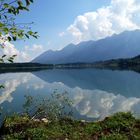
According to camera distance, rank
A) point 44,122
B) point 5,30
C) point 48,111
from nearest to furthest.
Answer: point 5,30, point 44,122, point 48,111

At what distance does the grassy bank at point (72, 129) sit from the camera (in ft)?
48.0

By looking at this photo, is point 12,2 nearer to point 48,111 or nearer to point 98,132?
point 98,132

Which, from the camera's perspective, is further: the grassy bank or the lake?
the lake

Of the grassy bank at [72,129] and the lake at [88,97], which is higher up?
the grassy bank at [72,129]

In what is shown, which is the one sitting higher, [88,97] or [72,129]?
[72,129]

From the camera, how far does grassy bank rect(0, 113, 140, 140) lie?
14.6 m

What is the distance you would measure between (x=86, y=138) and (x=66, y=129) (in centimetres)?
141

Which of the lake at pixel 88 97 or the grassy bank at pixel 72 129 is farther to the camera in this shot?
the lake at pixel 88 97

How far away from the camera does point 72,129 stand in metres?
15.8

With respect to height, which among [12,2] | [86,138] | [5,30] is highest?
[12,2]

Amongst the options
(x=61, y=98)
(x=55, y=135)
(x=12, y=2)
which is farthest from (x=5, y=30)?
(x=61, y=98)

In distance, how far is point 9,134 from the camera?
50.7 feet

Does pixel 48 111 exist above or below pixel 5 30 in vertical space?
below

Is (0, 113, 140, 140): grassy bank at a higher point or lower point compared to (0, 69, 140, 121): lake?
higher
